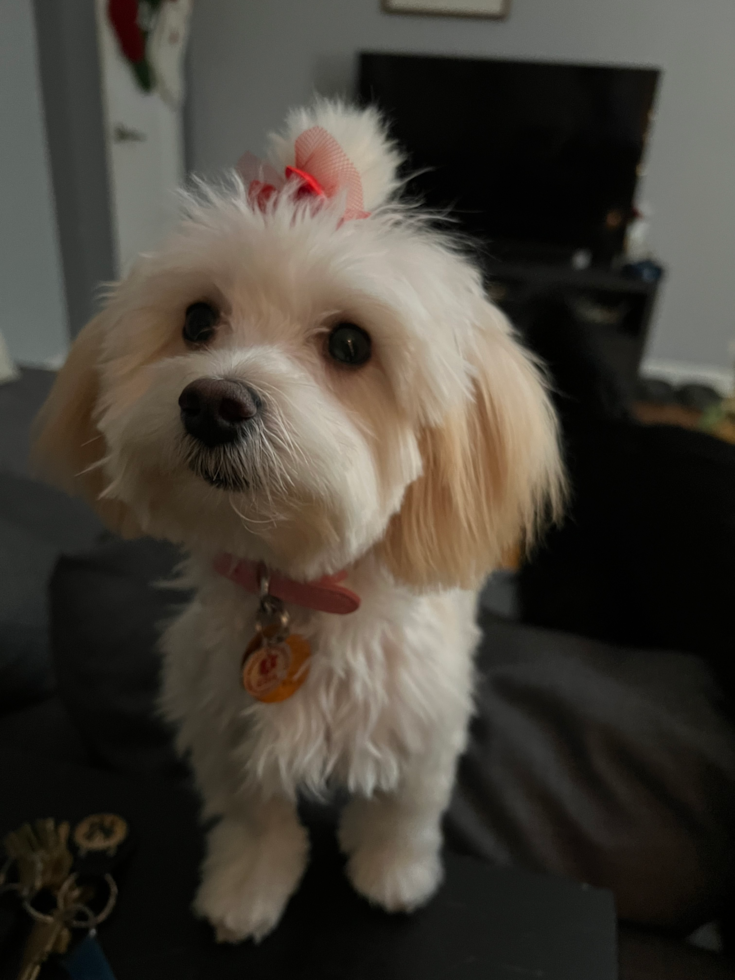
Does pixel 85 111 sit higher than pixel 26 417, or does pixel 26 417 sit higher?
pixel 85 111

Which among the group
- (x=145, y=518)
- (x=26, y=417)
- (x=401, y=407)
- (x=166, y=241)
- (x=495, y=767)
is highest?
(x=166, y=241)

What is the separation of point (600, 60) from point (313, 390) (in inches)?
130

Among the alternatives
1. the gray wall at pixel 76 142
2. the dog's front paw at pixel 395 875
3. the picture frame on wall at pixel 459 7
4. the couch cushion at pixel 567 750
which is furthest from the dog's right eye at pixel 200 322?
the picture frame on wall at pixel 459 7

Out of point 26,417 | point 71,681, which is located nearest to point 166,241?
point 71,681

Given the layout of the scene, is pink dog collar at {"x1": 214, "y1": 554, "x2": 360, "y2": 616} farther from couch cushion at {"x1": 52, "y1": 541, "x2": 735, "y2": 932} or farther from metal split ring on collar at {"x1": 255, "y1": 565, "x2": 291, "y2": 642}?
couch cushion at {"x1": 52, "y1": 541, "x2": 735, "y2": 932}

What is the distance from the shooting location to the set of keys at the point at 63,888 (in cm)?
60

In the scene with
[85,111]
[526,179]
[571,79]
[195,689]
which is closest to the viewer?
[195,689]

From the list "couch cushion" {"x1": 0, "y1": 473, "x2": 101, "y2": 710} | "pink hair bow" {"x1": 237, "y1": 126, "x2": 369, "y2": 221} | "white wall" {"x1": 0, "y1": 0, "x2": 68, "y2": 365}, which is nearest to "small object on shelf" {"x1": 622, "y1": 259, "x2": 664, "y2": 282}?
"white wall" {"x1": 0, "y1": 0, "x2": 68, "y2": 365}

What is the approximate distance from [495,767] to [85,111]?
2.82m

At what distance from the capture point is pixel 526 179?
3.21m

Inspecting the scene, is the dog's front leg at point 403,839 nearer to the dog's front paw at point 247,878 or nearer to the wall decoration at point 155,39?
the dog's front paw at point 247,878

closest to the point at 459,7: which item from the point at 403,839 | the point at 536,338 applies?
the point at 536,338

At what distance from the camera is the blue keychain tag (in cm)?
59

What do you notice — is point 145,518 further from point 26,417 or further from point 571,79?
point 571,79
